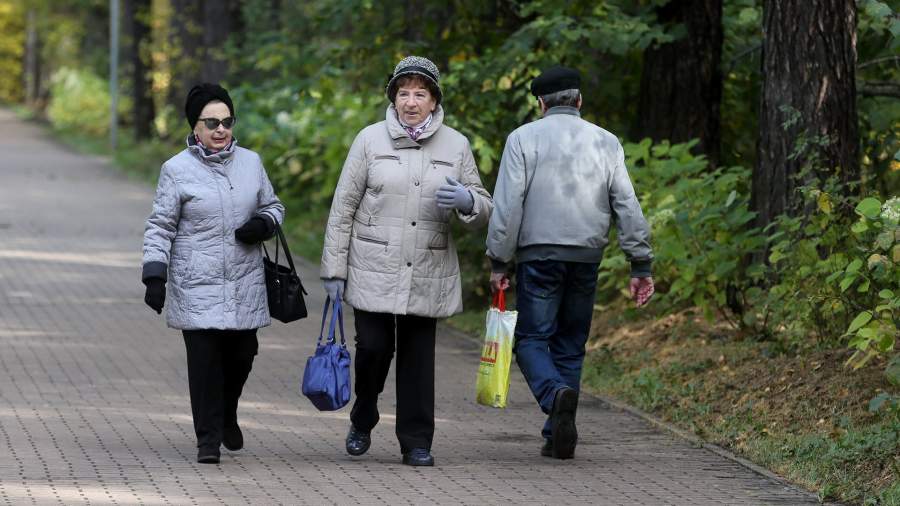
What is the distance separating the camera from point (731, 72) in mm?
13562

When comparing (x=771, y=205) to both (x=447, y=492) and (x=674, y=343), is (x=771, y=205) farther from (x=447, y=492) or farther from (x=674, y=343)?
(x=447, y=492)

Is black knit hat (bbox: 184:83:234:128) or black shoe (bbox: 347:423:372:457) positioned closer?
black knit hat (bbox: 184:83:234:128)

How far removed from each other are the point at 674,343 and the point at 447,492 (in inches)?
170

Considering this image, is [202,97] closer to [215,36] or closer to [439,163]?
[439,163]

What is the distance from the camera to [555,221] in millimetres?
7691

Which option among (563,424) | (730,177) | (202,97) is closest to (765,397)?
(563,424)

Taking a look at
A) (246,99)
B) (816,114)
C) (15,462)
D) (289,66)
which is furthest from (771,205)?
(246,99)

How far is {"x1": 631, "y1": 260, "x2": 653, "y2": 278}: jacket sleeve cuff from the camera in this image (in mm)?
7840

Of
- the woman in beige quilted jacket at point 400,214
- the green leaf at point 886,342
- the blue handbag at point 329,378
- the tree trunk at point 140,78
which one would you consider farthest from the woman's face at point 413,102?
the tree trunk at point 140,78

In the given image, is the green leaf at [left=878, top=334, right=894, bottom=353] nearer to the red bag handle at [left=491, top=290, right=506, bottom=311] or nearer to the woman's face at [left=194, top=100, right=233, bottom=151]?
the red bag handle at [left=491, top=290, right=506, bottom=311]

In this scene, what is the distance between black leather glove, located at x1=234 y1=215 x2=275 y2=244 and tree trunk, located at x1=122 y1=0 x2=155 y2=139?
30.9 meters

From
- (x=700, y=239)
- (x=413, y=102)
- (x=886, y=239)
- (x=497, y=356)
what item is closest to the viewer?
(x=886, y=239)

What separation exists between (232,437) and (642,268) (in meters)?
2.08

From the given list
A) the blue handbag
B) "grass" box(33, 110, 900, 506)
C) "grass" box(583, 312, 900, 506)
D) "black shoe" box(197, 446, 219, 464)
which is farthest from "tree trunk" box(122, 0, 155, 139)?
the blue handbag
